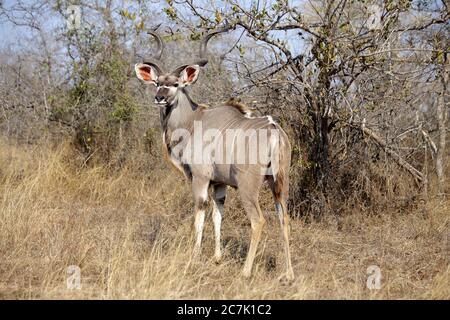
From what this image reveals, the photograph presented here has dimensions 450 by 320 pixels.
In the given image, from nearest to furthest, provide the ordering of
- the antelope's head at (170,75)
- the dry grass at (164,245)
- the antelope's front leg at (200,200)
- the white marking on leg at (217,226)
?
the dry grass at (164,245), the white marking on leg at (217,226), the antelope's front leg at (200,200), the antelope's head at (170,75)

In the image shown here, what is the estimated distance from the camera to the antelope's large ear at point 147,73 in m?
5.88

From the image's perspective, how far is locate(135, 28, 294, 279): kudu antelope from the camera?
489cm

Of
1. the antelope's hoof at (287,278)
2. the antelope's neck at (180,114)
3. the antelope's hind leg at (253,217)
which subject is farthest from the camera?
the antelope's neck at (180,114)

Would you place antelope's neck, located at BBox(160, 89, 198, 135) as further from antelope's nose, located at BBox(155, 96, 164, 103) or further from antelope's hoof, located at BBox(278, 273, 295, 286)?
antelope's hoof, located at BBox(278, 273, 295, 286)

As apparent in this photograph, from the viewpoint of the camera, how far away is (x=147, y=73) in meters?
5.95

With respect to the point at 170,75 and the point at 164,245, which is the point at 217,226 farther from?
the point at 170,75

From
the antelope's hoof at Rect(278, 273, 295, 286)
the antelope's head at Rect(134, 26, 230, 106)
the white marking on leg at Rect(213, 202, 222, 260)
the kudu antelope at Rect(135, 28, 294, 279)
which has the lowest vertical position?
the antelope's hoof at Rect(278, 273, 295, 286)

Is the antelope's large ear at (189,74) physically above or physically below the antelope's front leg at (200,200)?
above

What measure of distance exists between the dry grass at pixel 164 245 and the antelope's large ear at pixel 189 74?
1557 millimetres

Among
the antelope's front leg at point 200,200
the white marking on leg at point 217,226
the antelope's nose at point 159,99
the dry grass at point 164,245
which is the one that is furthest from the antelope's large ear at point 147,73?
the dry grass at point 164,245

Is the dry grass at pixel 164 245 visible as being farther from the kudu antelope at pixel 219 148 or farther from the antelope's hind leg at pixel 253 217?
the kudu antelope at pixel 219 148

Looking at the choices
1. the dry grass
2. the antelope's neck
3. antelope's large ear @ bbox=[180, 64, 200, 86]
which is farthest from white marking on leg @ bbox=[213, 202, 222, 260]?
antelope's large ear @ bbox=[180, 64, 200, 86]

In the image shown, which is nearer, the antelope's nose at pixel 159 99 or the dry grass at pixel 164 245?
the dry grass at pixel 164 245
